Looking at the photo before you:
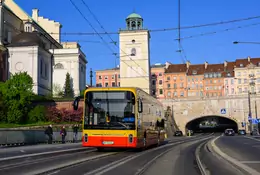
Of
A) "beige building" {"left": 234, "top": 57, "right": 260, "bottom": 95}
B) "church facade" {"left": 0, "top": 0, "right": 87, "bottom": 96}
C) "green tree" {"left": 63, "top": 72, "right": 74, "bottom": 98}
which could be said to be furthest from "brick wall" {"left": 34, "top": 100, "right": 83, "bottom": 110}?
"beige building" {"left": 234, "top": 57, "right": 260, "bottom": 95}

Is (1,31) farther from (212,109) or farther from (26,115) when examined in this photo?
(212,109)

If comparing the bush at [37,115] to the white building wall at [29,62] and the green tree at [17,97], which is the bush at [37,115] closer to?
the green tree at [17,97]

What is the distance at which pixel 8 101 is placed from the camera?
59.7 meters

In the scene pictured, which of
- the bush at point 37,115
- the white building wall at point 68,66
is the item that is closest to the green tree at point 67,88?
the white building wall at point 68,66

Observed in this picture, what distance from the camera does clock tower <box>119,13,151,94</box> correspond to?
324 feet

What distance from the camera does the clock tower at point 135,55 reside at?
324ft

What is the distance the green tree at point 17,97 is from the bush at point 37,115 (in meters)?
0.81

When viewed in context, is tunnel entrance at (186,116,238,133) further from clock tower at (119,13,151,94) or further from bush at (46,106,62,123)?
bush at (46,106,62,123)

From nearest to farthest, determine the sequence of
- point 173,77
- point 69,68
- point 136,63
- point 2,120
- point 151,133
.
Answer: point 151,133
point 2,120
point 69,68
point 136,63
point 173,77

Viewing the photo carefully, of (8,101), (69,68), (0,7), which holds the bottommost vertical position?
(8,101)

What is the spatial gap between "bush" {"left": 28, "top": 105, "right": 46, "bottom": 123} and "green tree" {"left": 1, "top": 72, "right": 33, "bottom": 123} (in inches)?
31.8

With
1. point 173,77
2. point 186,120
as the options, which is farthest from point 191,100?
point 173,77

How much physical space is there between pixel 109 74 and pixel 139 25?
32.7 m

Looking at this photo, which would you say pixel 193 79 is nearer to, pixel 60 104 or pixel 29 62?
pixel 29 62
